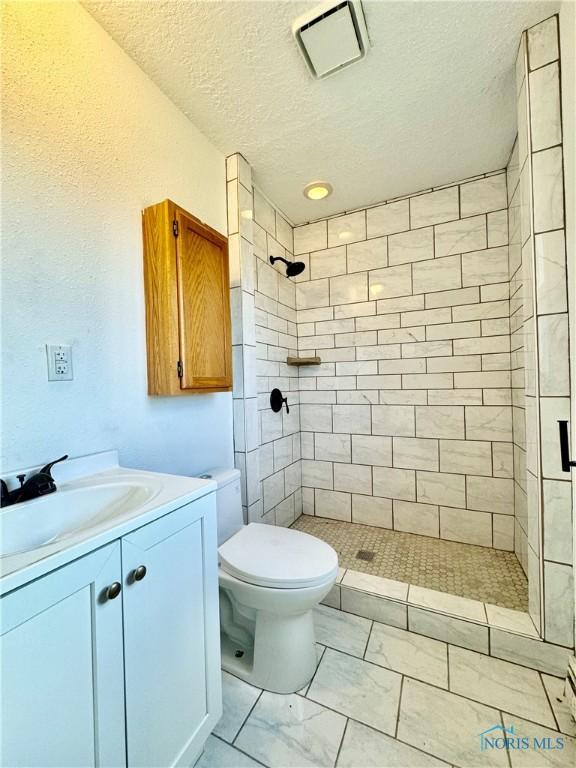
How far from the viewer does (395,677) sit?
1175 millimetres

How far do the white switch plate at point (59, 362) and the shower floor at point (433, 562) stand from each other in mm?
1652

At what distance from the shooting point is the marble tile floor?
0.92 metres

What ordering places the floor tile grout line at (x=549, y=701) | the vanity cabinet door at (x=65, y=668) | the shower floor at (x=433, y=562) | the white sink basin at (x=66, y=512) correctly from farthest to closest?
1. the shower floor at (x=433, y=562)
2. the floor tile grout line at (x=549, y=701)
3. the white sink basin at (x=66, y=512)
4. the vanity cabinet door at (x=65, y=668)

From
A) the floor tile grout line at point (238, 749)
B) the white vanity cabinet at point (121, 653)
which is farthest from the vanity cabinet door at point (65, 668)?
the floor tile grout line at point (238, 749)

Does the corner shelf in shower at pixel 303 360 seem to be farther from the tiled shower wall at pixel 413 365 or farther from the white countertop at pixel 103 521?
the white countertop at pixel 103 521

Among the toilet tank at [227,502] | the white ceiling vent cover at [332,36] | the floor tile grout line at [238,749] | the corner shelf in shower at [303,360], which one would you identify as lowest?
the floor tile grout line at [238,749]

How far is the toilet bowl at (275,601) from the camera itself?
107cm

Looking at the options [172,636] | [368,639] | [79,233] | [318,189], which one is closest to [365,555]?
[368,639]

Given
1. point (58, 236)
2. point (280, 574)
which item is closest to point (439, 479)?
point (280, 574)

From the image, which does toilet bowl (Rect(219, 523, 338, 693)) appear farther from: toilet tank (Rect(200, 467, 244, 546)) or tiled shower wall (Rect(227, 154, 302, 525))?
tiled shower wall (Rect(227, 154, 302, 525))

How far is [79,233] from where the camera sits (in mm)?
1041

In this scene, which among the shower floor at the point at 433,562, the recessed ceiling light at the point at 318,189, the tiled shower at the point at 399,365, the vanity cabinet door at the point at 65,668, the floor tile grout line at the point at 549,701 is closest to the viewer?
the vanity cabinet door at the point at 65,668

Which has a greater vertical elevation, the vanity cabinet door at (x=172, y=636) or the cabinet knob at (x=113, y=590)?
the cabinet knob at (x=113, y=590)

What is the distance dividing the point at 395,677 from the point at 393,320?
190cm
